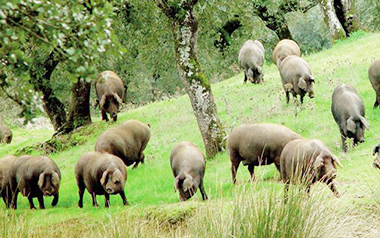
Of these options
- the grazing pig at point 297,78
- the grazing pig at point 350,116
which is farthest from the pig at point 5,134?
the grazing pig at point 350,116

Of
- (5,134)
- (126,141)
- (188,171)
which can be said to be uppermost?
(5,134)

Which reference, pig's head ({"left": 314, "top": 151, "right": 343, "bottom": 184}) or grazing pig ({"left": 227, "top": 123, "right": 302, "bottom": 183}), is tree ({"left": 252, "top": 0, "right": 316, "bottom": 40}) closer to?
grazing pig ({"left": 227, "top": 123, "right": 302, "bottom": 183})

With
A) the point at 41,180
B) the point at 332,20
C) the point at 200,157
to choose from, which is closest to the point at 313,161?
the point at 200,157

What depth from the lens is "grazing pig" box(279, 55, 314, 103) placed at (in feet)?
59.3

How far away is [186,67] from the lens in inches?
647

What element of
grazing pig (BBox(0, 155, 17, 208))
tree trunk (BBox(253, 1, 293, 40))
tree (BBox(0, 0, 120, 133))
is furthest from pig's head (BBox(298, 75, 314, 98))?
tree trunk (BBox(253, 1, 293, 40))

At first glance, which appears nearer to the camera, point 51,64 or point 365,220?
point 365,220

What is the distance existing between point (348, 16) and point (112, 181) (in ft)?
80.1

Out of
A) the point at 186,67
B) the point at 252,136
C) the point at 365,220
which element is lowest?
the point at 365,220

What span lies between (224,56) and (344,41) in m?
9.02

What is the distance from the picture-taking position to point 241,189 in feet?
35.4

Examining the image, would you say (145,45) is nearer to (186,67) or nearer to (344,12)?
(186,67)

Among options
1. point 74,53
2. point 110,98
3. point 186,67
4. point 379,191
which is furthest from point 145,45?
point 74,53

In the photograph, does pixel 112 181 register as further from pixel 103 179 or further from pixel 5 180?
pixel 5 180
